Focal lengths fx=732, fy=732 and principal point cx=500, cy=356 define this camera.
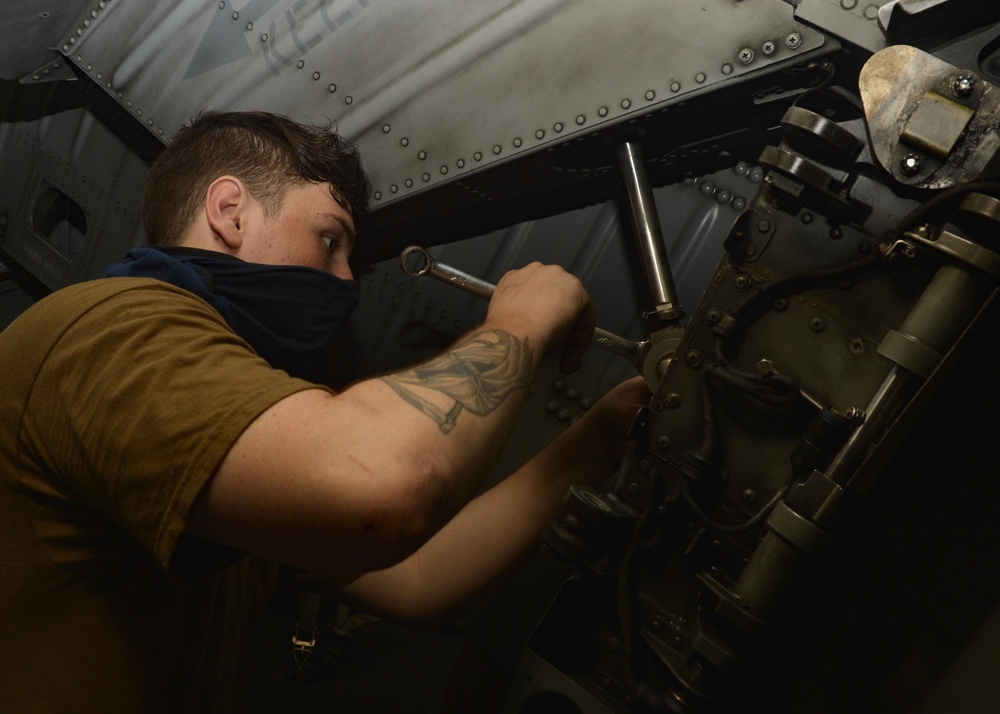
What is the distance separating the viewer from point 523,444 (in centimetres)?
203

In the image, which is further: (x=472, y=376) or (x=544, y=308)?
(x=544, y=308)

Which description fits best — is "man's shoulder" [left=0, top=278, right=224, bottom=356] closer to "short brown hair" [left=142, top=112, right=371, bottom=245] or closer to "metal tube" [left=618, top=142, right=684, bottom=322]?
"short brown hair" [left=142, top=112, right=371, bottom=245]

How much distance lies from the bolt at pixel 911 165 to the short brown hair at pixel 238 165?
3.44ft

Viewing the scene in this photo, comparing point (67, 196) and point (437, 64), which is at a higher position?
point (437, 64)

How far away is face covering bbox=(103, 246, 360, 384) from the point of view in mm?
1173

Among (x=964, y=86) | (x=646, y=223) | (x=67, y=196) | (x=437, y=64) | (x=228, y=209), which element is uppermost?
(x=964, y=86)

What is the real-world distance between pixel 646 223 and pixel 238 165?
88cm

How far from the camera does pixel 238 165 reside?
1.48 metres

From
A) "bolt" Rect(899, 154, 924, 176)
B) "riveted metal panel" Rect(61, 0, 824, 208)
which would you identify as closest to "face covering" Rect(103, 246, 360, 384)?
"riveted metal panel" Rect(61, 0, 824, 208)

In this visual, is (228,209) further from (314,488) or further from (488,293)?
(314,488)

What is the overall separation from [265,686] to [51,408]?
1696mm

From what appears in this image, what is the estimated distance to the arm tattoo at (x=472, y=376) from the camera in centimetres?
89

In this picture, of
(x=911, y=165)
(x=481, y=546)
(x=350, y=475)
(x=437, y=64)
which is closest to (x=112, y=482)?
(x=350, y=475)

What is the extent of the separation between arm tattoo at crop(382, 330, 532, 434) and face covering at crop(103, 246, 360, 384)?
43 cm
